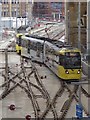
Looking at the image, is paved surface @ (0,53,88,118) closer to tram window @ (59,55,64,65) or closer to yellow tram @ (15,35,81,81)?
yellow tram @ (15,35,81,81)

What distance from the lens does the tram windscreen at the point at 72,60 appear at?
19.7 meters

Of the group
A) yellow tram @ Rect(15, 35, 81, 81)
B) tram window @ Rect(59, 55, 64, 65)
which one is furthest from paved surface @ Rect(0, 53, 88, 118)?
tram window @ Rect(59, 55, 64, 65)

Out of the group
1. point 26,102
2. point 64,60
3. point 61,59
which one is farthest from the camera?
point 61,59

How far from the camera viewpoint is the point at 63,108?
14.0 metres

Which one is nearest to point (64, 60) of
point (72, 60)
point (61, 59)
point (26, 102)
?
point (61, 59)

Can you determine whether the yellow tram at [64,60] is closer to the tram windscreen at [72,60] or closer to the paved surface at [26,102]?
the tram windscreen at [72,60]

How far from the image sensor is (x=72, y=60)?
779 inches

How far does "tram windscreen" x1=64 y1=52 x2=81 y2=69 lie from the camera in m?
19.7

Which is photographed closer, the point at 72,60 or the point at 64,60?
the point at 64,60

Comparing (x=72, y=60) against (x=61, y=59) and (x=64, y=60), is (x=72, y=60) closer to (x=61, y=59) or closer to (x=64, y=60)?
(x=64, y=60)

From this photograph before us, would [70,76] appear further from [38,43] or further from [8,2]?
[8,2]

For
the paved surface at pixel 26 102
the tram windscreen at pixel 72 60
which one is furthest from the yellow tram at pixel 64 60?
the paved surface at pixel 26 102

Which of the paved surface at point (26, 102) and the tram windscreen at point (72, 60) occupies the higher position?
the tram windscreen at point (72, 60)

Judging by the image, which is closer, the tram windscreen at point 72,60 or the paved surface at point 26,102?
the paved surface at point 26,102
